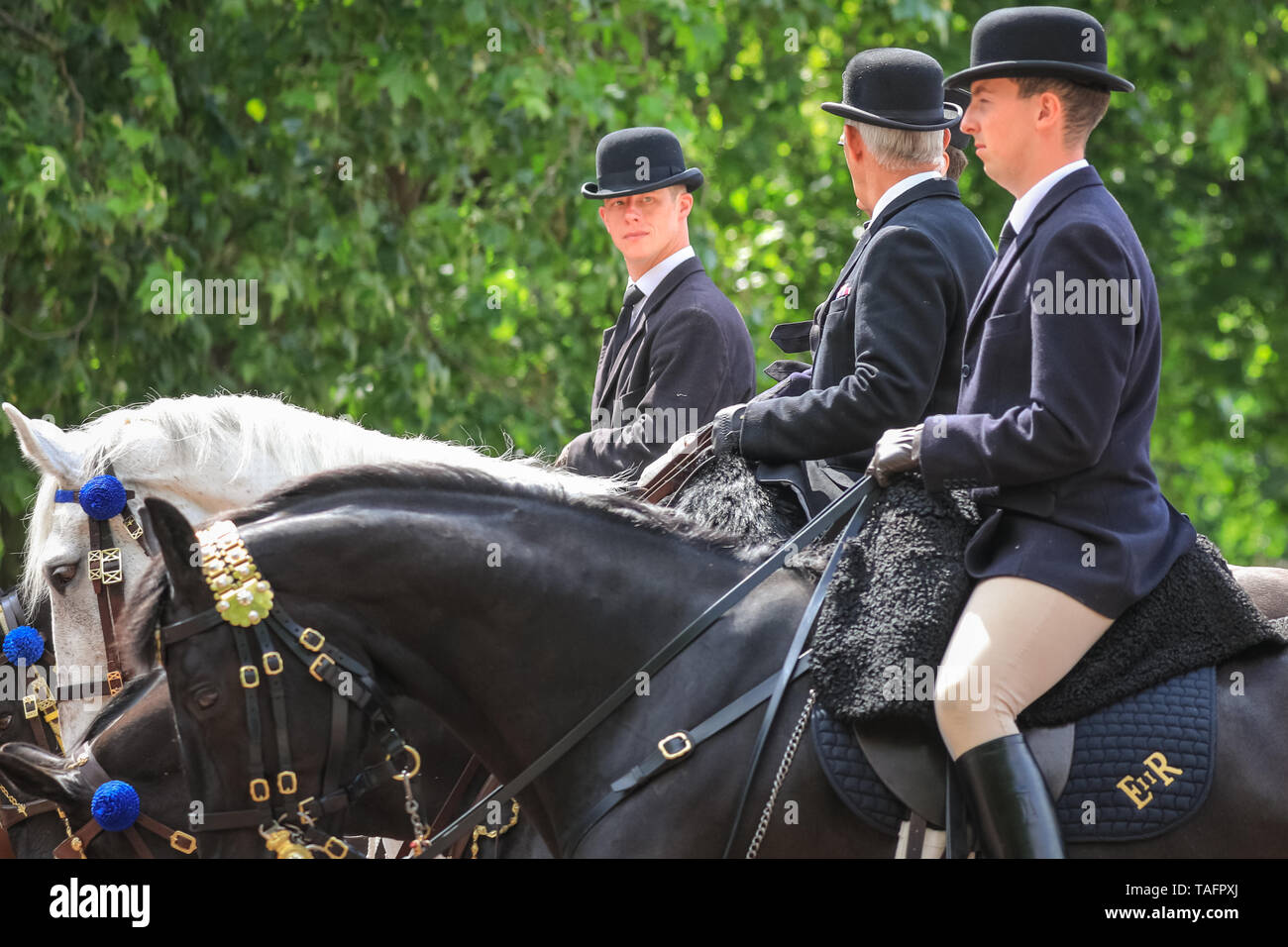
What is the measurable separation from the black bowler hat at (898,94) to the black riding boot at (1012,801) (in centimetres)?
156

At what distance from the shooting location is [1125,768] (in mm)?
2865

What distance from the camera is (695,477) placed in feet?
12.0

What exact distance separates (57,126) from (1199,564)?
6.08 m

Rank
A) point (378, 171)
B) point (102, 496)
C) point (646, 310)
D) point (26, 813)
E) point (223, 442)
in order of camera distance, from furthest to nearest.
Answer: point (378, 171) < point (646, 310) < point (223, 442) < point (102, 496) < point (26, 813)

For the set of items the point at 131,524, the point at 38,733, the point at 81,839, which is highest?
the point at 131,524

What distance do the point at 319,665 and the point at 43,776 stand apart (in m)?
0.91

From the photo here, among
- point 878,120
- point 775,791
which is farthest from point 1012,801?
point 878,120

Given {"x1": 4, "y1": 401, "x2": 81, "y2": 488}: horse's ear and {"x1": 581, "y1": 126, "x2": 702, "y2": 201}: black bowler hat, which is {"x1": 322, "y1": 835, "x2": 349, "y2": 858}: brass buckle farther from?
{"x1": 581, "y1": 126, "x2": 702, "y2": 201}: black bowler hat

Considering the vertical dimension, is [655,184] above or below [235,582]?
above

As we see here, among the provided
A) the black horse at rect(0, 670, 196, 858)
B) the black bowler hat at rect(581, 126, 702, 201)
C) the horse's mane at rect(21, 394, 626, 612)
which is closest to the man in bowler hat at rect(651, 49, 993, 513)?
the horse's mane at rect(21, 394, 626, 612)

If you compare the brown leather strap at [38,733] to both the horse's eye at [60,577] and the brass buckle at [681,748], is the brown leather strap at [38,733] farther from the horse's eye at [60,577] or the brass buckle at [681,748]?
the brass buckle at [681,748]

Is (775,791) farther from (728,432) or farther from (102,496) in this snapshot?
(102,496)
